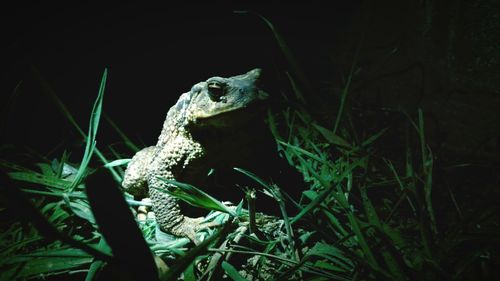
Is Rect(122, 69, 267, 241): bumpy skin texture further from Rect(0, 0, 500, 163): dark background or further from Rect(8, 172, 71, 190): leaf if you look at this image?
Rect(0, 0, 500, 163): dark background

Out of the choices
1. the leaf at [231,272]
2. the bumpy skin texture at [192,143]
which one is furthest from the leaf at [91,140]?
the leaf at [231,272]

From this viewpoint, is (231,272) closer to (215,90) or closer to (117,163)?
(215,90)

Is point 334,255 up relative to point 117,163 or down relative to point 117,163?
down

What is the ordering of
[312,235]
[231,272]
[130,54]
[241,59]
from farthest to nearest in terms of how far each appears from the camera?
[241,59] < [130,54] < [312,235] < [231,272]

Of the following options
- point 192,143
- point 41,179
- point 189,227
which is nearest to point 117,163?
point 41,179

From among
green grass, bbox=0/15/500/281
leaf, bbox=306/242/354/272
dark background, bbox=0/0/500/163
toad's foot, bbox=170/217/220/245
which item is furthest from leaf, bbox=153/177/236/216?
dark background, bbox=0/0/500/163

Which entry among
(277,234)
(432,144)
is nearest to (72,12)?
(277,234)

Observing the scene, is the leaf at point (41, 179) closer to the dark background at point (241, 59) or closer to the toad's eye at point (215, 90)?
the dark background at point (241, 59)
